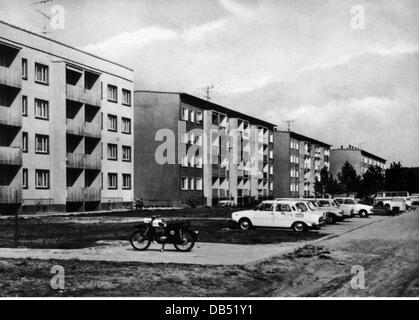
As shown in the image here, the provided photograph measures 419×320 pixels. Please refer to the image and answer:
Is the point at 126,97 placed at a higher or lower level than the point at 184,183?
higher

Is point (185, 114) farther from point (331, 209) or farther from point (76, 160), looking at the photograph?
point (331, 209)

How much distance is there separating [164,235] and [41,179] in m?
29.2

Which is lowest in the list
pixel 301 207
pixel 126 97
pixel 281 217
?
pixel 281 217

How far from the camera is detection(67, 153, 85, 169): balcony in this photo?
46825mm

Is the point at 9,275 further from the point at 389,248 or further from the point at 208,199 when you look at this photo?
the point at 208,199

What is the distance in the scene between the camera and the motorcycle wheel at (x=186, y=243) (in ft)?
55.2

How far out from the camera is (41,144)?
43938 millimetres

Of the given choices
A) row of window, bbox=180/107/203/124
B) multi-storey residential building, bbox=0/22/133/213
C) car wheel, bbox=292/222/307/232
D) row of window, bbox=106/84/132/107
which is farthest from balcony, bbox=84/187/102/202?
car wheel, bbox=292/222/307/232

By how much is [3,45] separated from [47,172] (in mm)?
10029

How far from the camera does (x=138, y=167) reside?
6166 cm

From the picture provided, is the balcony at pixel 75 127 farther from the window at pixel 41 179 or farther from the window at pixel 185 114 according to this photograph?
the window at pixel 185 114

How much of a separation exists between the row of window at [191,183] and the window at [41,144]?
20.7 m

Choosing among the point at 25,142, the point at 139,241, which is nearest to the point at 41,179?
the point at 25,142
